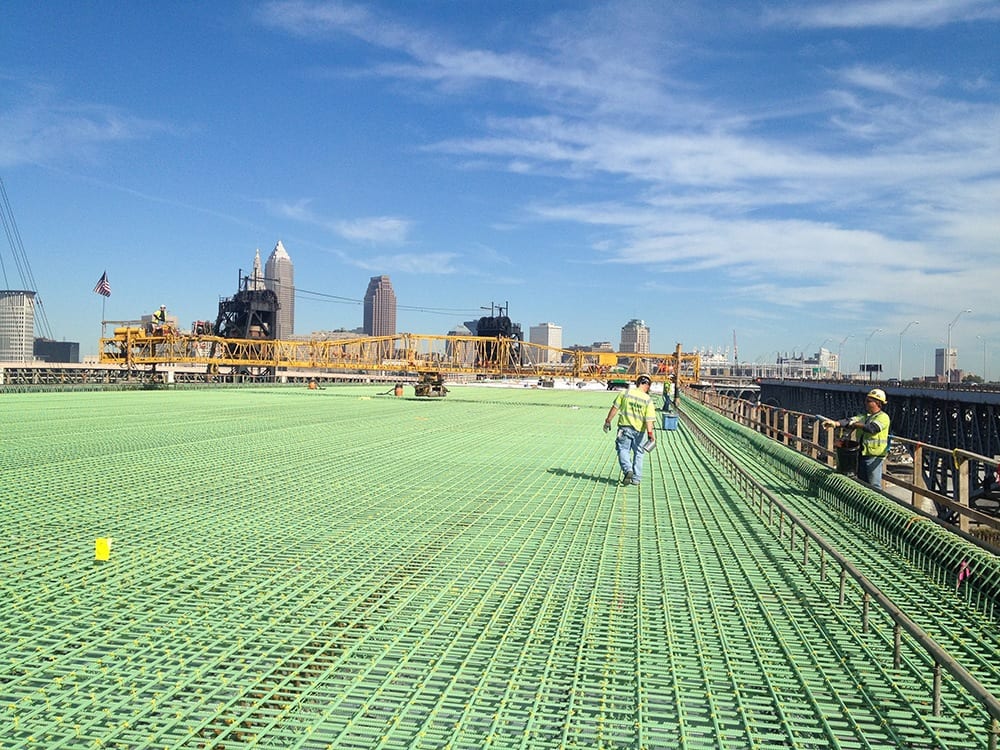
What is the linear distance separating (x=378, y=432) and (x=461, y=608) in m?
12.5

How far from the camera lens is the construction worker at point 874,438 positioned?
846cm

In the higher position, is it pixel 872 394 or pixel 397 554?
pixel 872 394

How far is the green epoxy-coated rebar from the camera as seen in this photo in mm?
3338

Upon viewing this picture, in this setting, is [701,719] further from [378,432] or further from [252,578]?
[378,432]

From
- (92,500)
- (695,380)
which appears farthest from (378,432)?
(695,380)

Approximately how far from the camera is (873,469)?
862cm

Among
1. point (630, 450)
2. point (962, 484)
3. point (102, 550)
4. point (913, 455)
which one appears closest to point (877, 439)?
point (913, 455)

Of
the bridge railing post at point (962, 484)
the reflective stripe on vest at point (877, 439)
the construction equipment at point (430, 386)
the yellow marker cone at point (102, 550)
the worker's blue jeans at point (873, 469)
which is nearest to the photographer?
the yellow marker cone at point (102, 550)

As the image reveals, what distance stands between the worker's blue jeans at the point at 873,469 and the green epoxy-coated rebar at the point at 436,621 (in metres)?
0.36

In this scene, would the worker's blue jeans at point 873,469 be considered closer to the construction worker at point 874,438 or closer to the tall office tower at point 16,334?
the construction worker at point 874,438

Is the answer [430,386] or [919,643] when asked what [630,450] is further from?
[430,386]

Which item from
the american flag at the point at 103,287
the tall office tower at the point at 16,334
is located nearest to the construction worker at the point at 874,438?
the american flag at the point at 103,287

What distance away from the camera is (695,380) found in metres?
44.2

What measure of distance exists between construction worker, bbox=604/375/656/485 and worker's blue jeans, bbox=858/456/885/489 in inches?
101
